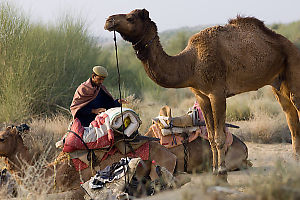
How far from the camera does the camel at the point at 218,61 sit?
4.93 metres

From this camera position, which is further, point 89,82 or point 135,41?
point 89,82

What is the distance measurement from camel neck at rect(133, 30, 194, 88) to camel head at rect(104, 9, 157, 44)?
0.31 feet

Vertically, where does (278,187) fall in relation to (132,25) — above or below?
below

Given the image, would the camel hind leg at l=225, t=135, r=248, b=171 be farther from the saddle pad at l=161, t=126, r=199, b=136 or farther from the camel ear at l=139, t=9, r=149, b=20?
the camel ear at l=139, t=9, r=149, b=20

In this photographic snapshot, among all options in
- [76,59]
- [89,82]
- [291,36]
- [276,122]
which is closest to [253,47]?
[89,82]

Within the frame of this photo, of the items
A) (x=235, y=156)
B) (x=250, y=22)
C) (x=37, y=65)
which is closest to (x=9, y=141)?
(x=250, y=22)

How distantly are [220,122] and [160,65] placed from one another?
109 cm

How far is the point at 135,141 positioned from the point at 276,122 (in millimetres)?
6095

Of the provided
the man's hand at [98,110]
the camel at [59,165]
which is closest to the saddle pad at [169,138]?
the camel at [59,165]

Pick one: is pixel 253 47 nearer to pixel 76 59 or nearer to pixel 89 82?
pixel 89 82

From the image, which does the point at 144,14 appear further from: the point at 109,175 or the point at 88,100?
the point at 109,175

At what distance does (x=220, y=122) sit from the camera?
5152mm

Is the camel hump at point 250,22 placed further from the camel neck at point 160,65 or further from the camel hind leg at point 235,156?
the camel hind leg at point 235,156

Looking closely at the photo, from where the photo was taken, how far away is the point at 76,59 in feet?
45.6
